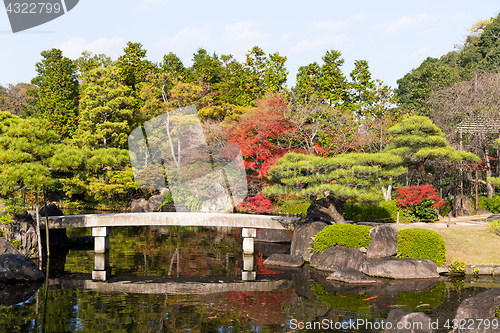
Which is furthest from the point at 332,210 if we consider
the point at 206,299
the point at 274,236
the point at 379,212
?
the point at 206,299

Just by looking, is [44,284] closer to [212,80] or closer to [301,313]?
[301,313]

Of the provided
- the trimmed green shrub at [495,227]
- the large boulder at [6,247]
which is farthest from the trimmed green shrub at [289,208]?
the large boulder at [6,247]

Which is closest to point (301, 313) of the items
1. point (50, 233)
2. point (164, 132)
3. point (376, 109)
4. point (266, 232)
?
point (266, 232)

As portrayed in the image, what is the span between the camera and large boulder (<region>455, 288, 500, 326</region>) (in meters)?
8.80

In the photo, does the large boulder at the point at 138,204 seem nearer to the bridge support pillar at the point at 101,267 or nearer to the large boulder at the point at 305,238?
the bridge support pillar at the point at 101,267

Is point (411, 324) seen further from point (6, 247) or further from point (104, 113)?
point (104, 113)

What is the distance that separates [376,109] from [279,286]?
23001mm

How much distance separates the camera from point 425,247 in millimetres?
16484

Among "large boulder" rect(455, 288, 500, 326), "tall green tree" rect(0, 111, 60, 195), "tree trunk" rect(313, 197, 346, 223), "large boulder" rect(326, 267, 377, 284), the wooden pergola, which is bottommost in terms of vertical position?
"large boulder" rect(326, 267, 377, 284)

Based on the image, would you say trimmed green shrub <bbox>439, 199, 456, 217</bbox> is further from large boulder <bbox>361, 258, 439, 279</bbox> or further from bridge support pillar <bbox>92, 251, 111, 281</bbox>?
bridge support pillar <bbox>92, 251, 111, 281</bbox>

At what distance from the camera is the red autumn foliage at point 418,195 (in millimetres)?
22422

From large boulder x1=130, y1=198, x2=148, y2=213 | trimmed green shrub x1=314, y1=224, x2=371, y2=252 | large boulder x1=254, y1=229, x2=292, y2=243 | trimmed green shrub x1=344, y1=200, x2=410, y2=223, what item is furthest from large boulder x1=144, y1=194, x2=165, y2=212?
trimmed green shrub x1=314, y1=224, x2=371, y2=252

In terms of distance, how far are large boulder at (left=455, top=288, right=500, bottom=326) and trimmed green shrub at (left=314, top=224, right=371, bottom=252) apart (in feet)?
26.1

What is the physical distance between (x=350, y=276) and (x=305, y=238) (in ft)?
13.1
